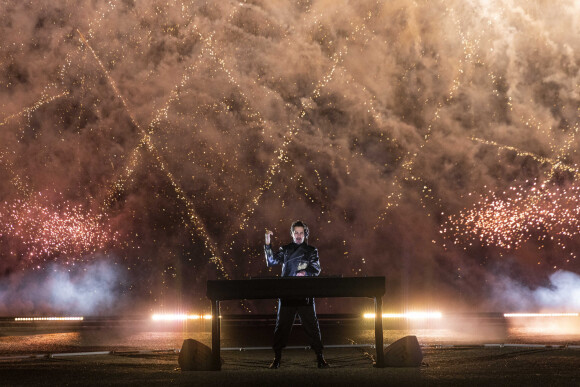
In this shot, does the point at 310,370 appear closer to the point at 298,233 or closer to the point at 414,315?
the point at 298,233

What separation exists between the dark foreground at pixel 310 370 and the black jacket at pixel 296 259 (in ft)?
3.74

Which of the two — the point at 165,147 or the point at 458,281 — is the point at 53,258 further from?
the point at 458,281

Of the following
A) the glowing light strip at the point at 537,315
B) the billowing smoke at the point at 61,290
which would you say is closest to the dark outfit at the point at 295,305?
the glowing light strip at the point at 537,315

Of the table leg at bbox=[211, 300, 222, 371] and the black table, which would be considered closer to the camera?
the black table

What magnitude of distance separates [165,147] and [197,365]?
18211 millimetres

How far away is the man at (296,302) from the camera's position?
9539 millimetres

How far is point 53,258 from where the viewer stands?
2534cm

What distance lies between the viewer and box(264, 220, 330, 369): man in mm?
9539

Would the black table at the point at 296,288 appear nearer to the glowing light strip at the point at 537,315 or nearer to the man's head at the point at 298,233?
the man's head at the point at 298,233

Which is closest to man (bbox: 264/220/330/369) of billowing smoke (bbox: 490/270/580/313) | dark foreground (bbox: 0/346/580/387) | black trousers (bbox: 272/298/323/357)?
black trousers (bbox: 272/298/323/357)

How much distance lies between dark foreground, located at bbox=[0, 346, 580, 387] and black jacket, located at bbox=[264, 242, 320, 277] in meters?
1.14

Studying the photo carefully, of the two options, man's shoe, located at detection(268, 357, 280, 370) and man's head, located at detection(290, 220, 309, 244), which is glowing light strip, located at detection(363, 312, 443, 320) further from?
man's shoe, located at detection(268, 357, 280, 370)

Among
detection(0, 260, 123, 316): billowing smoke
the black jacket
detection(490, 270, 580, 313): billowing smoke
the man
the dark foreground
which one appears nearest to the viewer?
the dark foreground

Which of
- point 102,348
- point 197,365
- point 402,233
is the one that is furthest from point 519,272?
point 197,365
